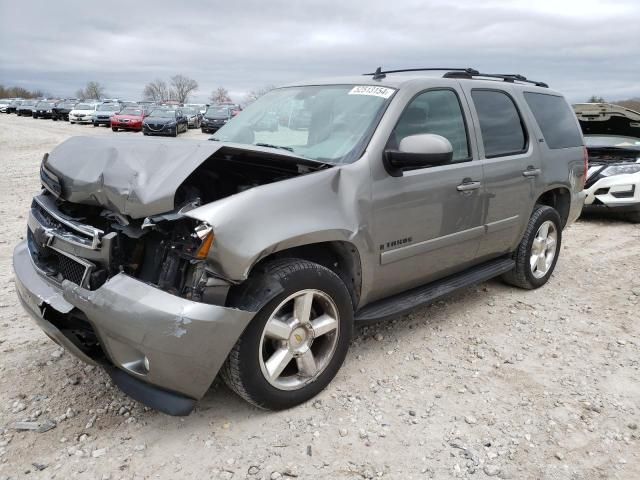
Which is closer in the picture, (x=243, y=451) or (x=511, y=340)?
(x=243, y=451)

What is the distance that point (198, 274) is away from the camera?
2484 millimetres

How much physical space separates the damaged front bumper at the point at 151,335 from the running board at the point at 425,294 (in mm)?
1018

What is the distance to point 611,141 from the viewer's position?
9047 millimetres

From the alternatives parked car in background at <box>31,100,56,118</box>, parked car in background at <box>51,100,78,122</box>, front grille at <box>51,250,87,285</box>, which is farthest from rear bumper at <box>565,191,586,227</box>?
parked car in background at <box>31,100,56,118</box>

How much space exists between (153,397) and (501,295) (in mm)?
3375

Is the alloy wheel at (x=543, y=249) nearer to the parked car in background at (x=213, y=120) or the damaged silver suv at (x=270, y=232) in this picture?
the damaged silver suv at (x=270, y=232)

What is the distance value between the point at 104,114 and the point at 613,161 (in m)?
31.9

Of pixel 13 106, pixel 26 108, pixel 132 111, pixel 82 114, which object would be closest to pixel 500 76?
pixel 132 111

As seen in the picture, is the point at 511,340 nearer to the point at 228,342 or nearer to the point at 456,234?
the point at 456,234

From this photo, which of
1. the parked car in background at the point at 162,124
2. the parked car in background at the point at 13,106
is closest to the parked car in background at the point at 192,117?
the parked car in background at the point at 162,124

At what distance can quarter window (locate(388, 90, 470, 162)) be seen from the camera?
3.40 metres

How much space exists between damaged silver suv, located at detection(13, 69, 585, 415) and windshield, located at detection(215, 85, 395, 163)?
1cm

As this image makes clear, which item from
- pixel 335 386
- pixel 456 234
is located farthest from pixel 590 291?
pixel 335 386

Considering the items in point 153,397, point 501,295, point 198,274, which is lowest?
point 501,295
